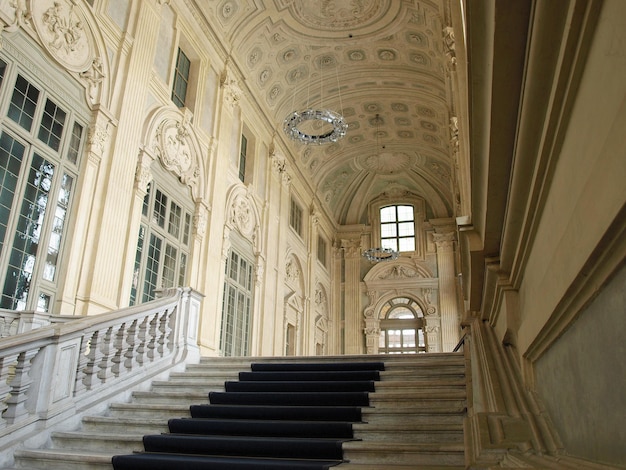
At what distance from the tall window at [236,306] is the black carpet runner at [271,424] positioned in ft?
21.7

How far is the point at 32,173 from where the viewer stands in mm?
7406

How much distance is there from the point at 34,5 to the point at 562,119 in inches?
314

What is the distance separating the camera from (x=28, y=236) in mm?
7246

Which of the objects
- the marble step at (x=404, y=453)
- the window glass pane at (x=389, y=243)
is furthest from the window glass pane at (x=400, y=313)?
the marble step at (x=404, y=453)

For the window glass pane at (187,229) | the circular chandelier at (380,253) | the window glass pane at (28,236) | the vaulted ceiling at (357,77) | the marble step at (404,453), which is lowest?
the marble step at (404,453)

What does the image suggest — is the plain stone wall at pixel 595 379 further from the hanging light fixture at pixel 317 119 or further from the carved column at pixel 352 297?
Result: the carved column at pixel 352 297

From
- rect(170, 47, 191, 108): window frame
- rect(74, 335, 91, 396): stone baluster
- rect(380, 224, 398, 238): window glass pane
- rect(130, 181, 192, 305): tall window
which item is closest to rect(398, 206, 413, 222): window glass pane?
rect(380, 224, 398, 238): window glass pane

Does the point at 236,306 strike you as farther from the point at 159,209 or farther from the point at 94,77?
the point at 94,77

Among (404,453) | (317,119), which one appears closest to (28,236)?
(404,453)

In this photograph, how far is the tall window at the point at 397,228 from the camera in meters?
24.9

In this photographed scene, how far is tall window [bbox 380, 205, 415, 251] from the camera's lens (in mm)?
24923

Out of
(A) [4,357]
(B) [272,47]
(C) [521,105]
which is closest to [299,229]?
(B) [272,47]

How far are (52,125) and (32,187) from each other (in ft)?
3.51

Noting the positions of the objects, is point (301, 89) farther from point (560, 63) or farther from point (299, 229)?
point (560, 63)
